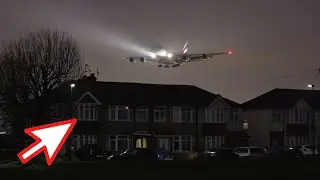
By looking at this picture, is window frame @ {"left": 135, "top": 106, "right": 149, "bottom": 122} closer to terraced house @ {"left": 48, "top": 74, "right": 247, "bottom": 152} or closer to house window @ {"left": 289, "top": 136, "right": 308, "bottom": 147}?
terraced house @ {"left": 48, "top": 74, "right": 247, "bottom": 152}

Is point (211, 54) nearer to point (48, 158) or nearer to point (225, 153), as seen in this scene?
point (225, 153)

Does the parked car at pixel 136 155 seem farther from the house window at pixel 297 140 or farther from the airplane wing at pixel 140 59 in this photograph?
the house window at pixel 297 140

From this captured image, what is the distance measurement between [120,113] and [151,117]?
435cm

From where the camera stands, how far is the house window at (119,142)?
263 feet

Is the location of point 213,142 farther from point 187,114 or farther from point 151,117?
point 151,117

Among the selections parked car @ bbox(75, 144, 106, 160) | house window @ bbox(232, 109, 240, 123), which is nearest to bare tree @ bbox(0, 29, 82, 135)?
parked car @ bbox(75, 144, 106, 160)

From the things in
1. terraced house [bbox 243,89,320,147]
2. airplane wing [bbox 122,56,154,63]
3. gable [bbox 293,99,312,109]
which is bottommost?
terraced house [bbox 243,89,320,147]

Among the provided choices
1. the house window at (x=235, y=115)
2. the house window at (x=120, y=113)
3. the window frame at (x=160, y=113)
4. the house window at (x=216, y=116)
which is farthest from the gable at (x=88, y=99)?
the house window at (x=235, y=115)

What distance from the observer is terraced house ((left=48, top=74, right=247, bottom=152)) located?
79.6 metres

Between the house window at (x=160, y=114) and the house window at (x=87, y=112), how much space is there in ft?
27.6

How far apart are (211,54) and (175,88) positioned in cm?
1736

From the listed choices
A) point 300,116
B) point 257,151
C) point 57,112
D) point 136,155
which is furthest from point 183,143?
point 136,155

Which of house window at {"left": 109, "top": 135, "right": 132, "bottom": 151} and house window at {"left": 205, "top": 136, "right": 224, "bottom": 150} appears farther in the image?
house window at {"left": 205, "top": 136, "right": 224, "bottom": 150}

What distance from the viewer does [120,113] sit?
81.7m
